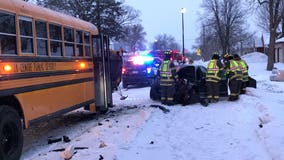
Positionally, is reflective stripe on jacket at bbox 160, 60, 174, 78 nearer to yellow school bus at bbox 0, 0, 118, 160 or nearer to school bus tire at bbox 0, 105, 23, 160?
yellow school bus at bbox 0, 0, 118, 160

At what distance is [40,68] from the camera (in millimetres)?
9242

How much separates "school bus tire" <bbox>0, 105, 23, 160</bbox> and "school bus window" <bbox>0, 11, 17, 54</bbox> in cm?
97

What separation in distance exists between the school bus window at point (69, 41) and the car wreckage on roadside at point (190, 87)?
14.8ft

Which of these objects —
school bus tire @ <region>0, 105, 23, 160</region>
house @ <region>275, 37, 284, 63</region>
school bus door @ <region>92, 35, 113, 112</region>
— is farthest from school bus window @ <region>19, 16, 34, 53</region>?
house @ <region>275, 37, 284, 63</region>

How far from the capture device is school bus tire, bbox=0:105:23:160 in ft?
25.2

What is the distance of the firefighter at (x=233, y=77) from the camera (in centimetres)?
1471

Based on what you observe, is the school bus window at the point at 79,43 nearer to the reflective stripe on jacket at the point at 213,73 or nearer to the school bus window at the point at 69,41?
the school bus window at the point at 69,41

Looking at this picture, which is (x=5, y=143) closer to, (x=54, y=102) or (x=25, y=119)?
(x=25, y=119)

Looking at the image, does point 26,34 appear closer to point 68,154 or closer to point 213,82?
point 68,154

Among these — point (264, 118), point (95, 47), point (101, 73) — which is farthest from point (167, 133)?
point (95, 47)

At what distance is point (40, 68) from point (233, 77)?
758cm

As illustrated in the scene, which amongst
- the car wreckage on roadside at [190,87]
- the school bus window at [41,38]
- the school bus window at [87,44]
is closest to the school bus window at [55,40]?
the school bus window at [41,38]

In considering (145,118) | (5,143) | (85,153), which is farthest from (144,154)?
(145,118)

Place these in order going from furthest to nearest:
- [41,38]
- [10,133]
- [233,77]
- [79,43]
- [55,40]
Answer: [233,77] → [79,43] → [55,40] → [41,38] → [10,133]
